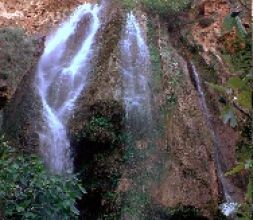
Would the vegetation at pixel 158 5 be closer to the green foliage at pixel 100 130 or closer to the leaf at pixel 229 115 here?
the green foliage at pixel 100 130

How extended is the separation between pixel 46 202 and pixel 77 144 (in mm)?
2862

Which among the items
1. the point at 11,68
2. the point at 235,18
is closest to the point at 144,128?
the point at 11,68

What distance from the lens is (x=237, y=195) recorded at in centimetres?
883

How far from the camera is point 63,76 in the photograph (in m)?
9.52

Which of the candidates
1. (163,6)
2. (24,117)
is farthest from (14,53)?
(163,6)

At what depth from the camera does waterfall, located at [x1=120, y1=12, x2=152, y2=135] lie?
8664 millimetres

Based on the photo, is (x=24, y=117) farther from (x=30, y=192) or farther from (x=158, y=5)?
(x=158, y=5)

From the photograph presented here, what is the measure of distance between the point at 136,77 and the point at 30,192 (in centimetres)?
452

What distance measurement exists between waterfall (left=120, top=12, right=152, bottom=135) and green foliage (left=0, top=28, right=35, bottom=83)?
194 cm

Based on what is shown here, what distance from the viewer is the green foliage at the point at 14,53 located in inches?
343

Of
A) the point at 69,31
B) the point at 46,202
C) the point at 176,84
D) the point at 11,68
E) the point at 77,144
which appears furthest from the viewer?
the point at 69,31

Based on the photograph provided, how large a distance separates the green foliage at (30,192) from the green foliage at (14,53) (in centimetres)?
331

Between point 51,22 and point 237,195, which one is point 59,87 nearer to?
point 51,22

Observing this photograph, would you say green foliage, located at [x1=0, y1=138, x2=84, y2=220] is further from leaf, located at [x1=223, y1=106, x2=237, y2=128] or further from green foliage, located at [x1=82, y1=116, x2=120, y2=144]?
leaf, located at [x1=223, y1=106, x2=237, y2=128]
